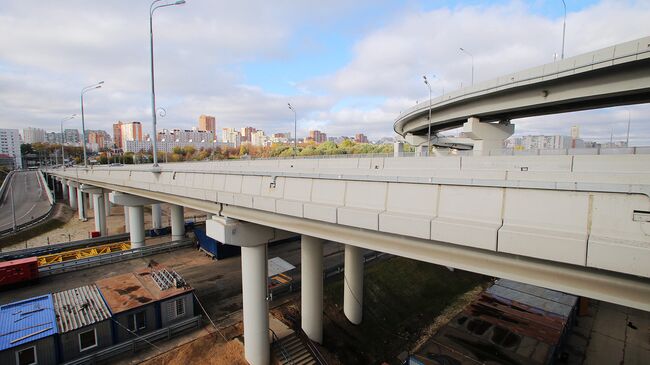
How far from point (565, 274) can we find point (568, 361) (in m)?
17.8

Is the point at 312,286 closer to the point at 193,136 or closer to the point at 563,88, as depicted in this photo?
the point at 563,88

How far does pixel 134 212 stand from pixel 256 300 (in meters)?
20.8

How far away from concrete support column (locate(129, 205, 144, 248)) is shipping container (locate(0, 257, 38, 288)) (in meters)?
8.62

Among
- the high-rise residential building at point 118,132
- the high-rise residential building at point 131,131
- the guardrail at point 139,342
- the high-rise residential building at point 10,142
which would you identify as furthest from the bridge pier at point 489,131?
the high-rise residential building at point 10,142

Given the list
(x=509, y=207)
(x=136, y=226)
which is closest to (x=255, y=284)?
(x=509, y=207)

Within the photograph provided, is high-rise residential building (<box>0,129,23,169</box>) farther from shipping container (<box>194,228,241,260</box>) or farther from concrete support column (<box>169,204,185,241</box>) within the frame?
shipping container (<box>194,228,241,260</box>)

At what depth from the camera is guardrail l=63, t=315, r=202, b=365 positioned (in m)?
13.1

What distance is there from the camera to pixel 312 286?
16375 millimetres

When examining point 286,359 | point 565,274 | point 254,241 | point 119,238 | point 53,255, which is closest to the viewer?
point 565,274

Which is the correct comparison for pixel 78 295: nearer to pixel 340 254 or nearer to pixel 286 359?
pixel 286 359

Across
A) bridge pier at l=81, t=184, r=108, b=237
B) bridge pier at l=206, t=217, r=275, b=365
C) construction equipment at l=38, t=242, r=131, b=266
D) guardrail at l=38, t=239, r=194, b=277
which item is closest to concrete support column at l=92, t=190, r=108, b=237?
bridge pier at l=81, t=184, r=108, b=237

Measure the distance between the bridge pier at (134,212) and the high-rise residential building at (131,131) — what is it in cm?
14175

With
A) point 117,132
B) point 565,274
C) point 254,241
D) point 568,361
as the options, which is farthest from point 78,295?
point 117,132

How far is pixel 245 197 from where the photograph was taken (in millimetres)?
10977
